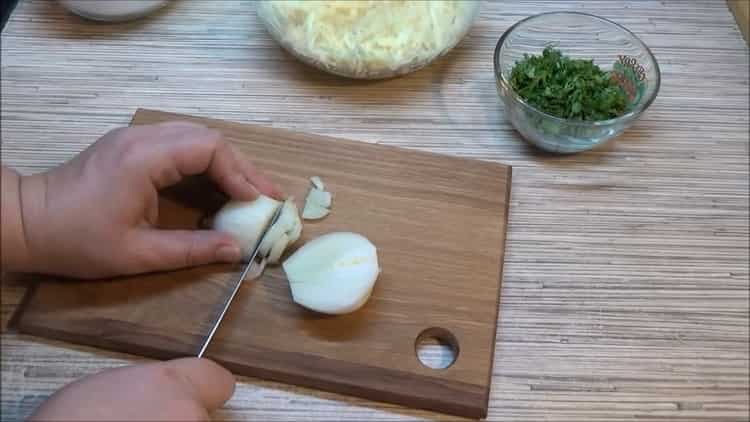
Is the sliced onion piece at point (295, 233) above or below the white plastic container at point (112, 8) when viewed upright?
below

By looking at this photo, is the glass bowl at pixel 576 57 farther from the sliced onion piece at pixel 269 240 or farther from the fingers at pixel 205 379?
the fingers at pixel 205 379

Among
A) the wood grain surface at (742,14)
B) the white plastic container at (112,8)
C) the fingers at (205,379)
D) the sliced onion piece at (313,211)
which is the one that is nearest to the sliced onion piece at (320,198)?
the sliced onion piece at (313,211)

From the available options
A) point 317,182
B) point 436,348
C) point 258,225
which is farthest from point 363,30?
point 436,348

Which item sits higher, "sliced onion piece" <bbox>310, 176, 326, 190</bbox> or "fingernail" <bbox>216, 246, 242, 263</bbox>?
"fingernail" <bbox>216, 246, 242, 263</bbox>

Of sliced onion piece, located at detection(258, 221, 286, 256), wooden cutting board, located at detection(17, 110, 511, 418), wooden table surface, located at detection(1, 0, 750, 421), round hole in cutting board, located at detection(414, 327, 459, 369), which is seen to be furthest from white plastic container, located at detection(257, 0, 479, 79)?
round hole in cutting board, located at detection(414, 327, 459, 369)

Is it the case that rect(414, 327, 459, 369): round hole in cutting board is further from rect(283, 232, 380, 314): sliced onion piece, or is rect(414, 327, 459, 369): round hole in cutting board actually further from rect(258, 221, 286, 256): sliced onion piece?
rect(258, 221, 286, 256): sliced onion piece

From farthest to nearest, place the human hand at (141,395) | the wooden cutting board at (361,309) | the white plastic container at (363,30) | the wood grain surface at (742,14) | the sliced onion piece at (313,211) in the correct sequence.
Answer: the wood grain surface at (742,14)
the white plastic container at (363,30)
the sliced onion piece at (313,211)
the wooden cutting board at (361,309)
the human hand at (141,395)

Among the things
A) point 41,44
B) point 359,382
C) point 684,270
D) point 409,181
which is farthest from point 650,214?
point 41,44
